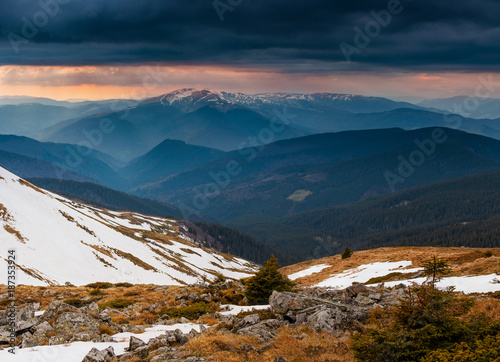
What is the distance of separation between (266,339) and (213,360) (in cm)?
322

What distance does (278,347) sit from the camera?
49.9 ft

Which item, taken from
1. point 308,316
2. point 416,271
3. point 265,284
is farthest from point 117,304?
point 416,271

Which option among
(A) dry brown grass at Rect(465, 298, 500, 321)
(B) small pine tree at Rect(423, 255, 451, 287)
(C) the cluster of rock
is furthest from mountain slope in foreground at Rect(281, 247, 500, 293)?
(C) the cluster of rock

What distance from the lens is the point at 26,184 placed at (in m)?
91.7

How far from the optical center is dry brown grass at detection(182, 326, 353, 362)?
14109 mm

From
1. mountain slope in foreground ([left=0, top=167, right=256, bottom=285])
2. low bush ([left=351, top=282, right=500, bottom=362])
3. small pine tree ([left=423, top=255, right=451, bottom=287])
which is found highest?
small pine tree ([left=423, top=255, right=451, bottom=287])

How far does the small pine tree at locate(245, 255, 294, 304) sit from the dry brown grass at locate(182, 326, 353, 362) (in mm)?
10339

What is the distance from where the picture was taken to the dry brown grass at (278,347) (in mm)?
14109

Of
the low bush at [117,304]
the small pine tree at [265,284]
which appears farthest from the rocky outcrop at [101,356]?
the low bush at [117,304]

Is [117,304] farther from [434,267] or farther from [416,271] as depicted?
[416,271]

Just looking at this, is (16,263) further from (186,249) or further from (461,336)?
(186,249)

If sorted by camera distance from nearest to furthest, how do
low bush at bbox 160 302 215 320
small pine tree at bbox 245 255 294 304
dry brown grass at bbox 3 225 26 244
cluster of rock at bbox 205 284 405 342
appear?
1. cluster of rock at bbox 205 284 405 342
2. low bush at bbox 160 302 215 320
3. small pine tree at bbox 245 255 294 304
4. dry brown grass at bbox 3 225 26 244

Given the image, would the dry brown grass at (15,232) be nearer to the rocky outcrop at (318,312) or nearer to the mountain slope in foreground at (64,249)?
the mountain slope in foreground at (64,249)

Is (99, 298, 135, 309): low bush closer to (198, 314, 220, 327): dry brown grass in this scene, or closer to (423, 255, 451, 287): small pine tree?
(198, 314, 220, 327): dry brown grass
